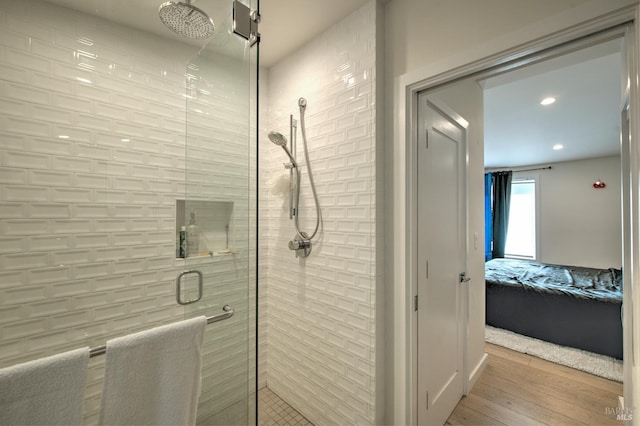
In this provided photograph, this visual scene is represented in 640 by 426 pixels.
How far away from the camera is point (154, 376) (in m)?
0.94

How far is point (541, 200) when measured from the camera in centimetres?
563

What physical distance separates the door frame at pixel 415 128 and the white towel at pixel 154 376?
101 centimetres

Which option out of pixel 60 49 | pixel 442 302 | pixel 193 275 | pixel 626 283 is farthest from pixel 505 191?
pixel 60 49

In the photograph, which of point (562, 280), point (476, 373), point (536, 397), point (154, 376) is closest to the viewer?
point (154, 376)

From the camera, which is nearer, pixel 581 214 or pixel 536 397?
pixel 536 397

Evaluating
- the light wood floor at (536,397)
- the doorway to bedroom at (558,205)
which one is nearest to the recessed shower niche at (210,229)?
the doorway to bedroom at (558,205)

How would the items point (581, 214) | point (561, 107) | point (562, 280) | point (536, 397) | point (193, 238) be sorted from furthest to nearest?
point (581, 214) → point (562, 280) → point (561, 107) → point (536, 397) → point (193, 238)

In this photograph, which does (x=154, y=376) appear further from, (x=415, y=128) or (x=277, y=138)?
(x=415, y=128)

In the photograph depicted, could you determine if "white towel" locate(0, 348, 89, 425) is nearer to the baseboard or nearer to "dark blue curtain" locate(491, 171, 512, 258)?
the baseboard

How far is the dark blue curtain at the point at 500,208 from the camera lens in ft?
19.8

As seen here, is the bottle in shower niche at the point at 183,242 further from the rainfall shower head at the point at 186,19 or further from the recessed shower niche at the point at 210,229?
the rainfall shower head at the point at 186,19

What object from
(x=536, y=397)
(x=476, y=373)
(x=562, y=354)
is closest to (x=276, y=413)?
(x=476, y=373)

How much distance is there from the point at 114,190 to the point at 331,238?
4.11 ft

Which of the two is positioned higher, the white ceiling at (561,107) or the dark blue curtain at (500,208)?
the white ceiling at (561,107)
